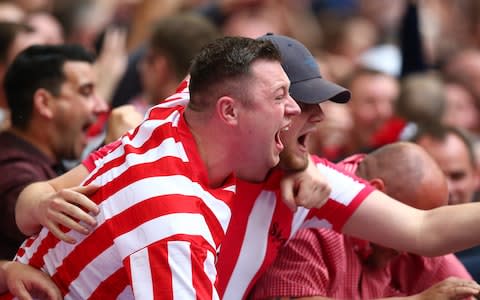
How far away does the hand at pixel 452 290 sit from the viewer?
3.39 m

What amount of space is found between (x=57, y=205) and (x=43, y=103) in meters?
1.37

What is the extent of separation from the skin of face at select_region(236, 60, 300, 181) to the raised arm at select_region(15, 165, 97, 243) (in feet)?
1.53

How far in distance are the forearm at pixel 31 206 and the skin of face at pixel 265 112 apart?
0.63 metres

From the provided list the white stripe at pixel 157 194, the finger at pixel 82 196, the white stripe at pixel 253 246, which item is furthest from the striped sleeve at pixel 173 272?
the white stripe at pixel 253 246

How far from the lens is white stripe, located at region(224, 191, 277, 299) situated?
3576 mm

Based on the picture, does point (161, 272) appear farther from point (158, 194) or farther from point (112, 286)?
point (112, 286)

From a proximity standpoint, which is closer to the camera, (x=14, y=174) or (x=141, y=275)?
(x=141, y=275)

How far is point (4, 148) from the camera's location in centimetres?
430

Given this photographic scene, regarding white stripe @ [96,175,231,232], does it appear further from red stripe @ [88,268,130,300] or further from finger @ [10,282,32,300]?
finger @ [10,282,32,300]

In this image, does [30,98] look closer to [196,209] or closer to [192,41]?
[192,41]

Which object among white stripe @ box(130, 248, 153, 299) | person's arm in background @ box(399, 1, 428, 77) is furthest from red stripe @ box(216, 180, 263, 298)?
person's arm in background @ box(399, 1, 428, 77)

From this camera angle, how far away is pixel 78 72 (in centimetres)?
457

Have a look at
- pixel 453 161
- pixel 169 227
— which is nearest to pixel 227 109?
pixel 169 227

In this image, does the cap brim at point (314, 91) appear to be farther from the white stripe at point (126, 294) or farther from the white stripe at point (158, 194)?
the white stripe at point (126, 294)
